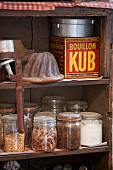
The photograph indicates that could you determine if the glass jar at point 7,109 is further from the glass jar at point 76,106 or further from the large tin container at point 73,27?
the large tin container at point 73,27

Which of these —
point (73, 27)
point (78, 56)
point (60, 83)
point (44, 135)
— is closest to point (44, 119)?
point (44, 135)

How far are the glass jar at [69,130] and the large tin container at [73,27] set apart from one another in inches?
15.6

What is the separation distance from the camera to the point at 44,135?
195 centimetres

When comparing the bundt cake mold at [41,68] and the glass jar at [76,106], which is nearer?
the bundt cake mold at [41,68]

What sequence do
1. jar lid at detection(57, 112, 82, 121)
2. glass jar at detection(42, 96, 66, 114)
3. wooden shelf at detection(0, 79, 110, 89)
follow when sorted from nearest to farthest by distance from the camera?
wooden shelf at detection(0, 79, 110, 89), jar lid at detection(57, 112, 82, 121), glass jar at detection(42, 96, 66, 114)

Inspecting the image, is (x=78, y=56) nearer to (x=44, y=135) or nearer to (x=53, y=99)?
(x=53, y=99)

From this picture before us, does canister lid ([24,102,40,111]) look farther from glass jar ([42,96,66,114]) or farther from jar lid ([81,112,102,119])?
jar lid ([81,112,102,119])

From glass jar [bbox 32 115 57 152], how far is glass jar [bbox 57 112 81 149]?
4cm

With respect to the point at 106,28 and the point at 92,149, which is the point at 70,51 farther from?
the point at 92,149

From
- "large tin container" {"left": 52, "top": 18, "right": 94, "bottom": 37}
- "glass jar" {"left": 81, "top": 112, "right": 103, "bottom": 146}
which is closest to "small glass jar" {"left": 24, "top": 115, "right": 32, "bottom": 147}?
"glass jar" {"left": 81, "top": 112, "right": 103, "bottom": 146}

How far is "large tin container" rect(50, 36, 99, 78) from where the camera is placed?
79.3 inches

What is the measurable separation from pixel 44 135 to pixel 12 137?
149 mm

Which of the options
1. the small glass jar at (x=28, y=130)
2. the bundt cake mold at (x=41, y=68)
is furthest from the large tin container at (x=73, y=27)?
the small glass jar at (x=28, y=130)

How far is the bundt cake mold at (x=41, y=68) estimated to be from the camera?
1941mm
